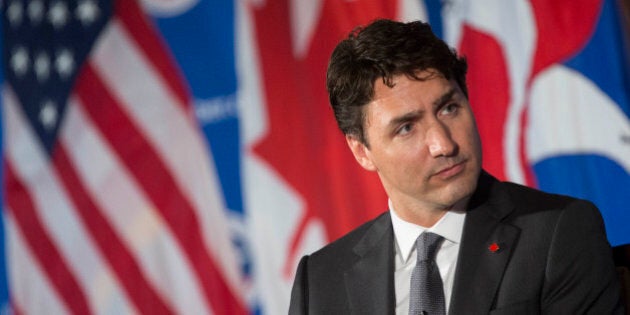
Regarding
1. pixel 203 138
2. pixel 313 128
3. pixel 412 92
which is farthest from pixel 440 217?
pixel 203 138

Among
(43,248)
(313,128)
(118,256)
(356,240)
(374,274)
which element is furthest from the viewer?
(43,248)

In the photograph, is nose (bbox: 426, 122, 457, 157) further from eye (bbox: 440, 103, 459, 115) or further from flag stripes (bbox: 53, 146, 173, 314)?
flag stripes (bbox: 53, 146, 173, 314)

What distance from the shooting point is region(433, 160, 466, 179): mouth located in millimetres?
1654

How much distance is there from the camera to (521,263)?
1.65 m

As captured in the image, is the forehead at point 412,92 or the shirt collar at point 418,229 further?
the shirt collar at point 418,229

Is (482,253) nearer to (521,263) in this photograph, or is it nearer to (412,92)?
(521,263)

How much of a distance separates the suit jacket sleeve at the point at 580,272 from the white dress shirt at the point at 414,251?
0.68 ft

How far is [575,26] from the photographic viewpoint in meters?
2.72

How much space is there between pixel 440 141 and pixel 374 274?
365 millimetres

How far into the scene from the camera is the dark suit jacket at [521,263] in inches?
63.4

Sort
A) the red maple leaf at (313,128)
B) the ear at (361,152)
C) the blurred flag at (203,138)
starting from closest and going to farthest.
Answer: the ear at (361,152)
the blurred flag at (203,138)
the red maple leaf at (313,128)

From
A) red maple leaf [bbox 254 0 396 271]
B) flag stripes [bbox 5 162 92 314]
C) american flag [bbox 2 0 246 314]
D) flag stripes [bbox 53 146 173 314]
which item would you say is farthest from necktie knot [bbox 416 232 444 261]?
flag stripes [bbox 5 162 92 314]

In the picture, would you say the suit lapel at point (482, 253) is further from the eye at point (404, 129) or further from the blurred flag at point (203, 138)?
the blurred flag at point (203, 138)

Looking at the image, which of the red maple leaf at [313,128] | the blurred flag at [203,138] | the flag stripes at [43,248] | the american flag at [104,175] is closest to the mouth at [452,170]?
the blurred flag at [203,138]
